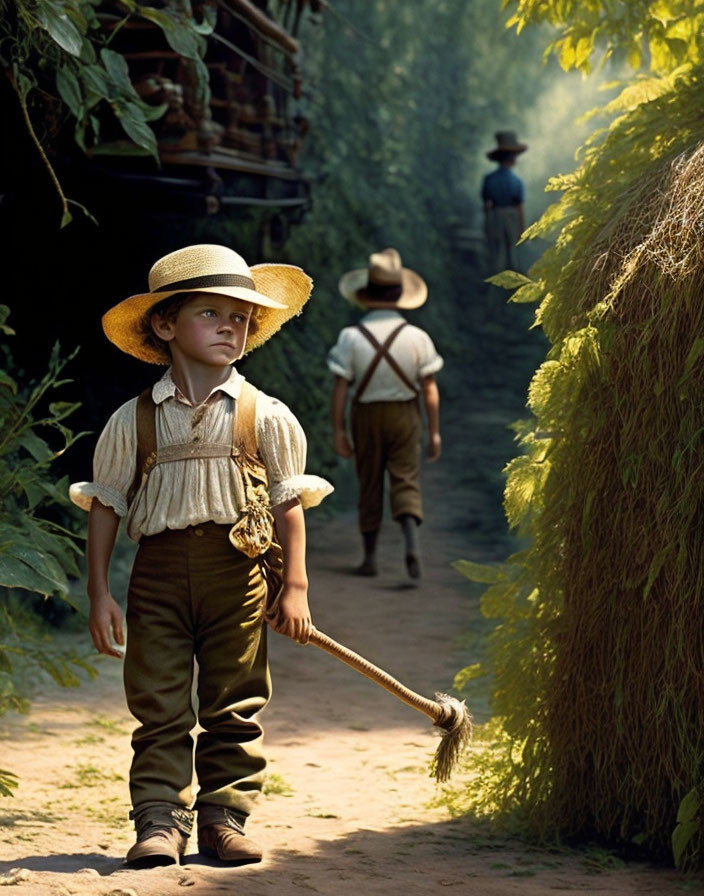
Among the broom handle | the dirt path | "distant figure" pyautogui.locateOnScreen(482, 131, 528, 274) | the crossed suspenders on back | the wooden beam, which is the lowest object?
the dirt path

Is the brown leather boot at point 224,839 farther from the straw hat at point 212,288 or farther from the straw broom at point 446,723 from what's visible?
the straw hat at point 212,288

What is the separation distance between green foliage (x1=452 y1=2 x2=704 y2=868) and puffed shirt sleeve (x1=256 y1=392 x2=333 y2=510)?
0.72m

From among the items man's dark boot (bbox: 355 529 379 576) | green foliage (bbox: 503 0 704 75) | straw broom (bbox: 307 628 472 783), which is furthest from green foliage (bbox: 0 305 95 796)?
man's dark boot (bbox: 355 529 379 576)

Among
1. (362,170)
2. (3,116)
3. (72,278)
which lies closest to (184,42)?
(3,116)

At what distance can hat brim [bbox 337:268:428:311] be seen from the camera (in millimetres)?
8805

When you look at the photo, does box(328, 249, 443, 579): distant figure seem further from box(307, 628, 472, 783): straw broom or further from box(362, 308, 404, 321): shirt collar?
box(307, 628, 472, 783): straw broom

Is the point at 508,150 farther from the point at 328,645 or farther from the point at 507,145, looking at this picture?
the point at 328,645

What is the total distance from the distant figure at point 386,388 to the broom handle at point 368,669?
4663mm

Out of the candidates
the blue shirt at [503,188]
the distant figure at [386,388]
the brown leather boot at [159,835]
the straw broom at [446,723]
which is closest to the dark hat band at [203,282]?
the straw broom at [446,723]

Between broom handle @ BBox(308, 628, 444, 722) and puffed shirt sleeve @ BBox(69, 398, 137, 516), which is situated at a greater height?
puffed shirt sleeve @ BBox(69, 398, 137, 516)

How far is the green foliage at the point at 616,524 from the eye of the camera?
12.4 ft

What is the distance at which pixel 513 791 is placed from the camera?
14.1ft

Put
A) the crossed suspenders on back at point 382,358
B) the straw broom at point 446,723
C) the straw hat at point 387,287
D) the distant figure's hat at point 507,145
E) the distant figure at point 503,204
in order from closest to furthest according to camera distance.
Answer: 1. the straw broom at point 446,723
2. the crossed suspenders on back at point 382,358
3. the straw hat at point 387,287
4. the distant figure's hat at point 507,145
5. the distant figure at point 503,204

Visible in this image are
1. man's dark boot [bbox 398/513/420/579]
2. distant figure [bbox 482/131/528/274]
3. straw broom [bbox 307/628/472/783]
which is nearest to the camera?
straw broom [bbox 307/628/472/783]
